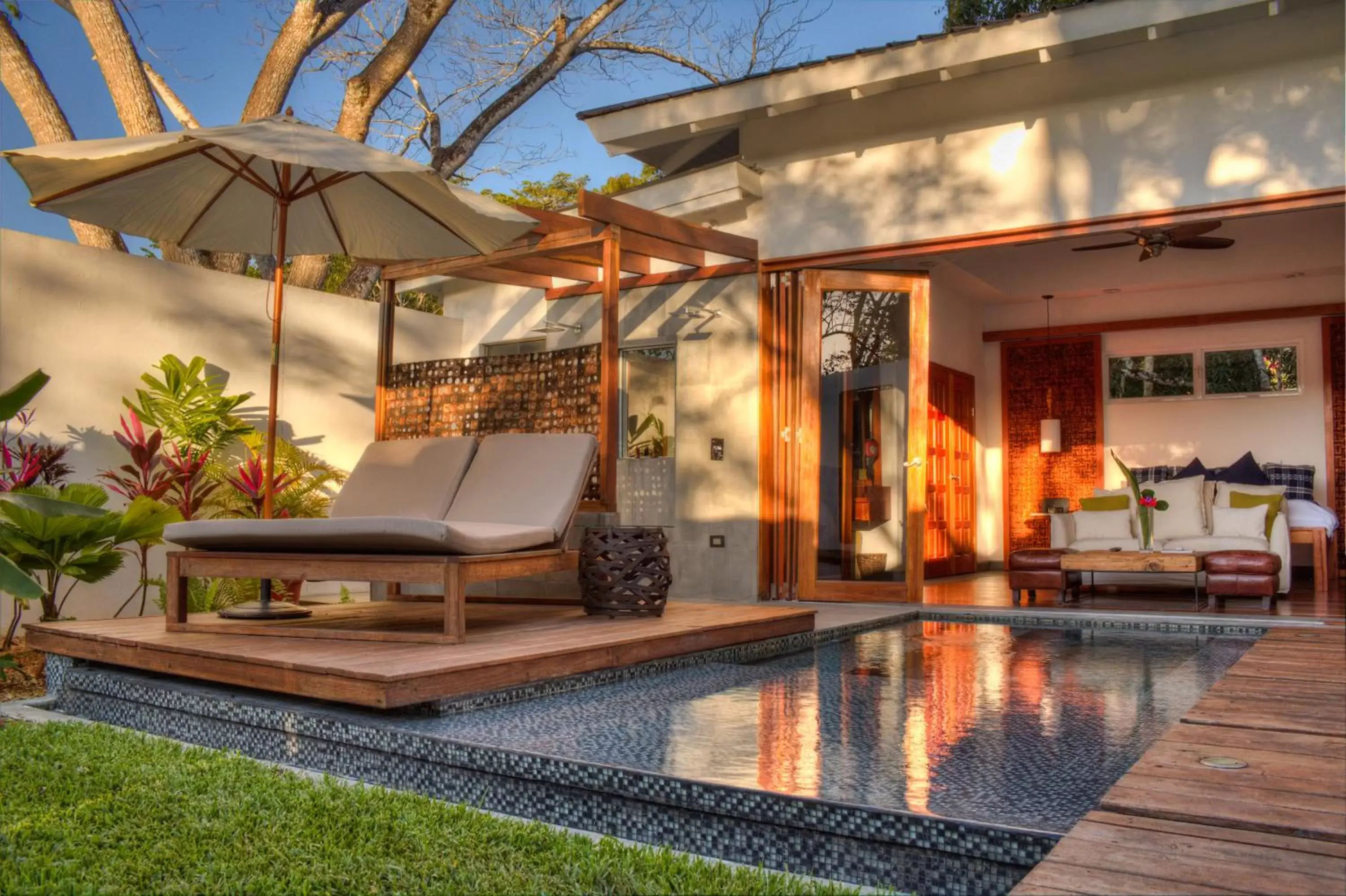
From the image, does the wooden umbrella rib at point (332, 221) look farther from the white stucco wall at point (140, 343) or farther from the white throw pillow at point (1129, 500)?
the white throw pillow at point (1129, 500)

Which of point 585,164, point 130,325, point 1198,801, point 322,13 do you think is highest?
point 585,164

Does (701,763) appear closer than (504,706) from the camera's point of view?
Yes

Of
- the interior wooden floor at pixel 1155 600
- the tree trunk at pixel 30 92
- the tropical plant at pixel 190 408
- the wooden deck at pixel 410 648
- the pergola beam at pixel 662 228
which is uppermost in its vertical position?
the tree trunk at pixel 30 92

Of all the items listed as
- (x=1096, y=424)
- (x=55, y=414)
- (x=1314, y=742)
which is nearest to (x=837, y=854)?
(x=1314, y=742)

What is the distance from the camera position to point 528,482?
17.7 ft

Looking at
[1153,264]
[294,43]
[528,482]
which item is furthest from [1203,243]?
[294,43]

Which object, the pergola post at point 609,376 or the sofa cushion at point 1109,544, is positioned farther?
the sofa cushion at point 1109,544

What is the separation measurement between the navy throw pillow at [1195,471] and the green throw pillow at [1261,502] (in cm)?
192

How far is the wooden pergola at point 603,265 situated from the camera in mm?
6297

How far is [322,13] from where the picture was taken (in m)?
11.7

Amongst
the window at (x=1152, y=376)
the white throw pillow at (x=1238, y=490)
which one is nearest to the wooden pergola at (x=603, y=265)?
the white throw pillow at (x=1238, y=490)

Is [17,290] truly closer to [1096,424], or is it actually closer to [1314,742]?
[1314,742]

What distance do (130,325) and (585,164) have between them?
101 ft

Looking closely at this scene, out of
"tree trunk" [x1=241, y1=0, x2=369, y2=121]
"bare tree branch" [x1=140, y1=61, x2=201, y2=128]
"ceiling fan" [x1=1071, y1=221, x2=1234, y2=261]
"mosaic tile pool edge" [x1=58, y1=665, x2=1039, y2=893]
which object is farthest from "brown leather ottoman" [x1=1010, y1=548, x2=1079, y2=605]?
"bare tree branch" [x1=140, y1=61, x2=201, y2=128]
